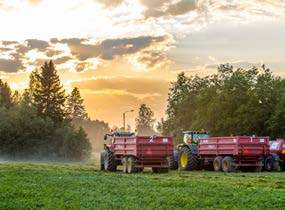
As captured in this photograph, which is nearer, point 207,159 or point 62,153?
point 207,159

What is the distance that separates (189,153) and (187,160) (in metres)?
0.52

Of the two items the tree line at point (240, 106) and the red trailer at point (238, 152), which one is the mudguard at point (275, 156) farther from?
the tree line at point (240, 106)

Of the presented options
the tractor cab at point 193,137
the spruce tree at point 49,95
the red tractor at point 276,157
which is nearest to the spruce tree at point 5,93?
the spruce tree at point 49,95

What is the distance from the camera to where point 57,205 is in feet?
54.4

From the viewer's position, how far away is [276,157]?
3725cm

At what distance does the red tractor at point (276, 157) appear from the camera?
3714cm

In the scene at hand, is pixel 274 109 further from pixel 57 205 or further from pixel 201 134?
pixel 57 205

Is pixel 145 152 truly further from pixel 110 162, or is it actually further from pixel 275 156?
pixel 275 156

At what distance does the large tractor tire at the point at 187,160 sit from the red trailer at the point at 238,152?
1.21m

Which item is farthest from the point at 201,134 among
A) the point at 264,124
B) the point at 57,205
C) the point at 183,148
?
the point at 264,124

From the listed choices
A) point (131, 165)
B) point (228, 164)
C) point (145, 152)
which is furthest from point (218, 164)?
point (131, 165)

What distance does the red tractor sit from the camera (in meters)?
37.1

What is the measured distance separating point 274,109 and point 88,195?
5988 cm

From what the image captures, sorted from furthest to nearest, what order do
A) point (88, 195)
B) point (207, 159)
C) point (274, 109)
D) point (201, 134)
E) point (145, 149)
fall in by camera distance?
1. point (274, 109)
2. point (201, 134)
3. point (207, 159)
4. point (145, 149)
5. point (88, 195)
